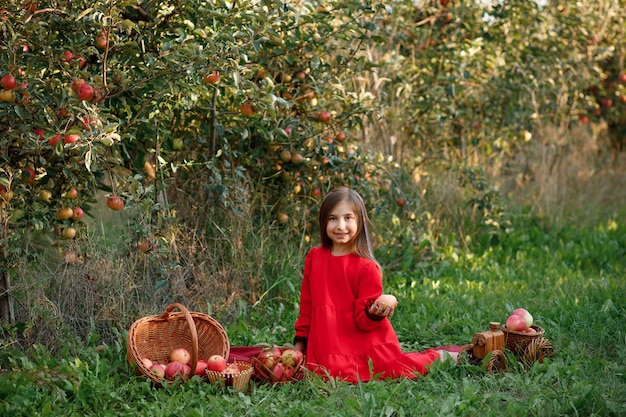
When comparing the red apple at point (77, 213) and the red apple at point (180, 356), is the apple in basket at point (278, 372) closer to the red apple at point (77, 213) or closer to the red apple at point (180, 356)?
the red apple at point (180, 356)

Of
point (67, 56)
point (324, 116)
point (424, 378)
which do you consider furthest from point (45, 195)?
point (424, 378)

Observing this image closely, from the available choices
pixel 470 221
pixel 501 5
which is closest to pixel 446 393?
pixel 470 221

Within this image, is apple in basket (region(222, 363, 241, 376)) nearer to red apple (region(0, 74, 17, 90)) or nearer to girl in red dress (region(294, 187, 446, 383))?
girl in red dress (region(294, 187, 446, 383))

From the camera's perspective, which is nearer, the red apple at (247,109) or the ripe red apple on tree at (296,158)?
the red apple at (247,109)

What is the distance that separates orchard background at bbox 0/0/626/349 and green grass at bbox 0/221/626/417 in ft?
1.21

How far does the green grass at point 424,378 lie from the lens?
3328 millimetres

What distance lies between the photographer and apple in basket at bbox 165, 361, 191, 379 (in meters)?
3.68

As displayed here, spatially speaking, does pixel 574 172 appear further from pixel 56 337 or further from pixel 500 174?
pixel 56 337

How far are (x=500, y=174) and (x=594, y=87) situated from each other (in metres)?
2.11

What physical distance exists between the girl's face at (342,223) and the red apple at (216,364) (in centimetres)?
81

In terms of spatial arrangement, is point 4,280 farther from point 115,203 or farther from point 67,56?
point 67,56

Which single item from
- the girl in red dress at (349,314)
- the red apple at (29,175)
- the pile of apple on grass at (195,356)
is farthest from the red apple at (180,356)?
the red apple at (29,175)

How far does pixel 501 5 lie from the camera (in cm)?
701

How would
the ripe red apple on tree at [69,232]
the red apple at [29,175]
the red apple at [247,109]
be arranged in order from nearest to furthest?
the red apple at [29,175] < the ripe red apple on tree at [69,232] < the red apple at [247,109]
